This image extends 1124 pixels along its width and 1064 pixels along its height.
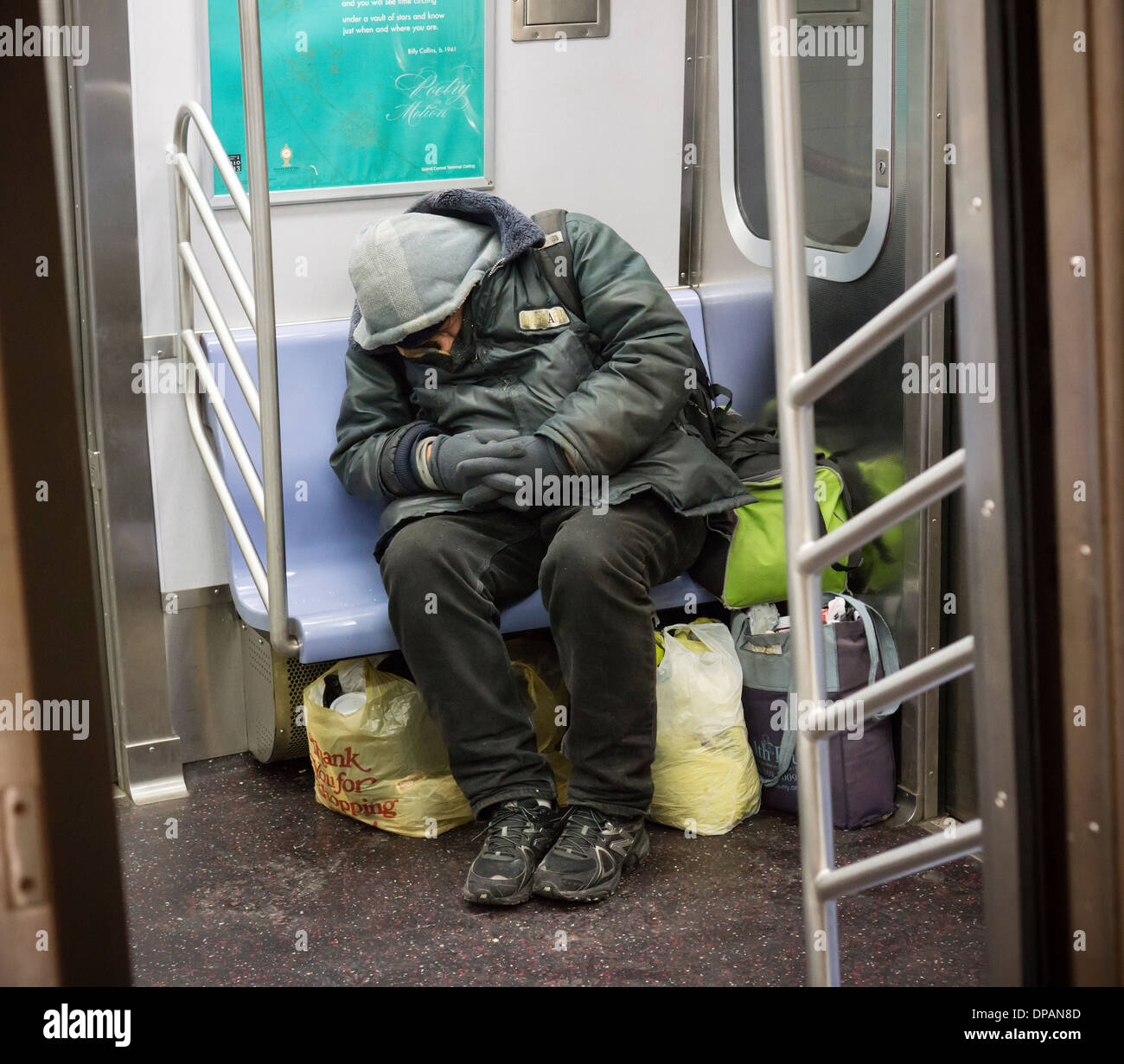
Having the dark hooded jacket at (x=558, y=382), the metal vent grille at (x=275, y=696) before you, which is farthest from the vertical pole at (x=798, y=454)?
the metal vent grille at (x=275, y=696)

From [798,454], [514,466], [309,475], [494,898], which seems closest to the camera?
[798,454]

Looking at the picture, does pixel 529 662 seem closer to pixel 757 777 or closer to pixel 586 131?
pixel 757 777

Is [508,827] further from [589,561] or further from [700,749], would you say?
[589,561]

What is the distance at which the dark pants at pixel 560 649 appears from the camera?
272cm

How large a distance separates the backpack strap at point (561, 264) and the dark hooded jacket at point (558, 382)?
0.05 feet

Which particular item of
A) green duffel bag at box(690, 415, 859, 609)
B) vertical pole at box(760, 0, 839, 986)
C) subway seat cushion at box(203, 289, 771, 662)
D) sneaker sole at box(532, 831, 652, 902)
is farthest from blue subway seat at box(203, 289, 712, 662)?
vertical pole at box(760, 0, 839, 986)

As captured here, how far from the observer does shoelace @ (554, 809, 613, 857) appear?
2.68 m

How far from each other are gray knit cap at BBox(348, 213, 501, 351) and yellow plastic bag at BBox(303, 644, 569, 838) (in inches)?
32.4

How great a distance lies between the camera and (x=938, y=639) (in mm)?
2902

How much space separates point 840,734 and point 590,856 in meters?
0.63

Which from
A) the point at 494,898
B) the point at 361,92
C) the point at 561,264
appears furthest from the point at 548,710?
the point at 361,92

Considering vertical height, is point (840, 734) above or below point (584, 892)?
above

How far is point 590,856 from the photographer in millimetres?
2664

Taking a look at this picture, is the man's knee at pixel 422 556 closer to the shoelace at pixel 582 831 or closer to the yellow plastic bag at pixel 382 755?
the yellow plastic bag at pixel 382 755
